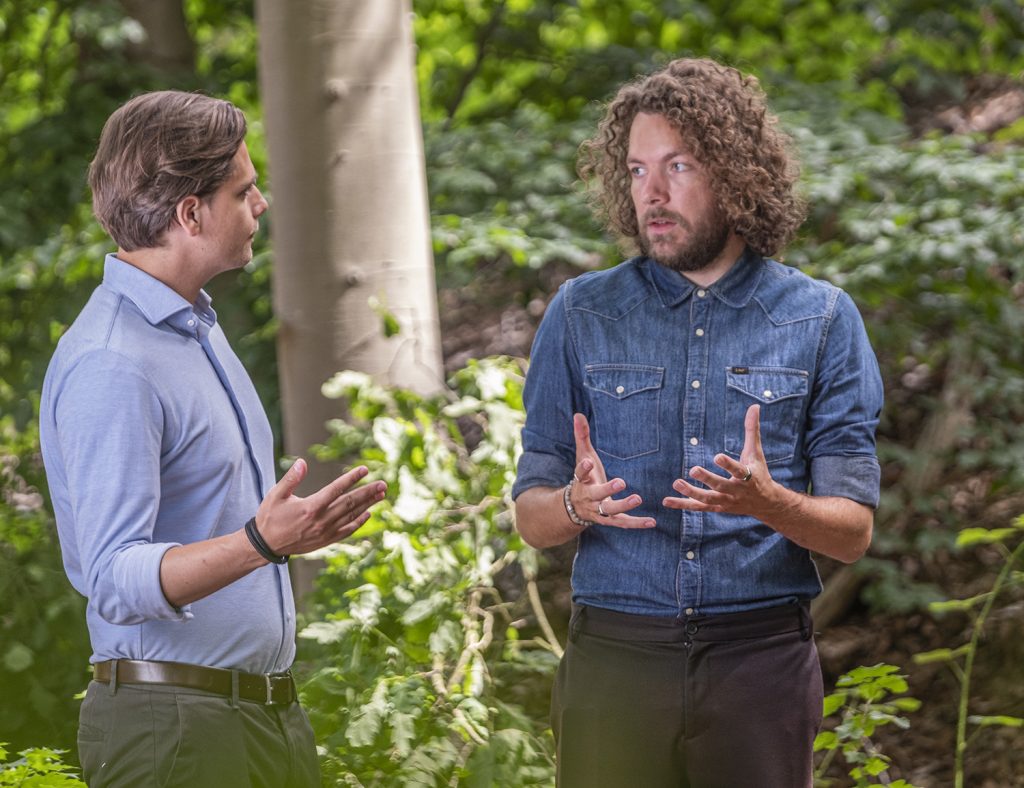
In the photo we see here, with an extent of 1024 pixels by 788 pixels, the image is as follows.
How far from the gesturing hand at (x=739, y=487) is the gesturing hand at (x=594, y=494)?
0.36ft

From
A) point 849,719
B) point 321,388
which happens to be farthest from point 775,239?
point 321,388

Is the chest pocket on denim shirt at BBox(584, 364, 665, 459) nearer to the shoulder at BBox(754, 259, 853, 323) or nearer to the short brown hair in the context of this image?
the shoulder at BBox(754, 259, 853, 323)

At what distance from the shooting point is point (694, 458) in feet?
8.04

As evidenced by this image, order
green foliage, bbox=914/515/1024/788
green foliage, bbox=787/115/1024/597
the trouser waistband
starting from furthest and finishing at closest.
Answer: green foliage, bbox=787/115/1024/597 < green foliage, bbox=914/515/1024/788 < the trouser waistband

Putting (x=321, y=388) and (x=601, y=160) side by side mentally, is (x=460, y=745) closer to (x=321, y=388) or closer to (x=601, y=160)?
(x=321, y=388)

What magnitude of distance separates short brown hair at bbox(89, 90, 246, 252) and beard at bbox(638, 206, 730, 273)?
2.91 feet

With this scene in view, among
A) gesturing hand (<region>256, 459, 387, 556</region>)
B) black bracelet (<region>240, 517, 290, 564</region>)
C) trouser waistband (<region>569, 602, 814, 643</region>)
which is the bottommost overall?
trouser waistband (<region>569, 602, 814, 643</region>)

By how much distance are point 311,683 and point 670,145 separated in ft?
5.45

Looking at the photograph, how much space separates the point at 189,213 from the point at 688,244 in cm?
101

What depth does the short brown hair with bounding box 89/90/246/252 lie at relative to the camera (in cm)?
209

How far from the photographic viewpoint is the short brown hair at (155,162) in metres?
2.09

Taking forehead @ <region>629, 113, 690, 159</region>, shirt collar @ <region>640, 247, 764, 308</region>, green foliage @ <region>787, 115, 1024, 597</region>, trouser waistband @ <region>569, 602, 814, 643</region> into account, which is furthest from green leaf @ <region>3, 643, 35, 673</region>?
green foliage @ <region>787, 115, 1024, 597</region>

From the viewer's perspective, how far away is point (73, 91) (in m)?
5.39

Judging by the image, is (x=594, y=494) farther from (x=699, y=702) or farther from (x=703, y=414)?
(x=699, y=702)
